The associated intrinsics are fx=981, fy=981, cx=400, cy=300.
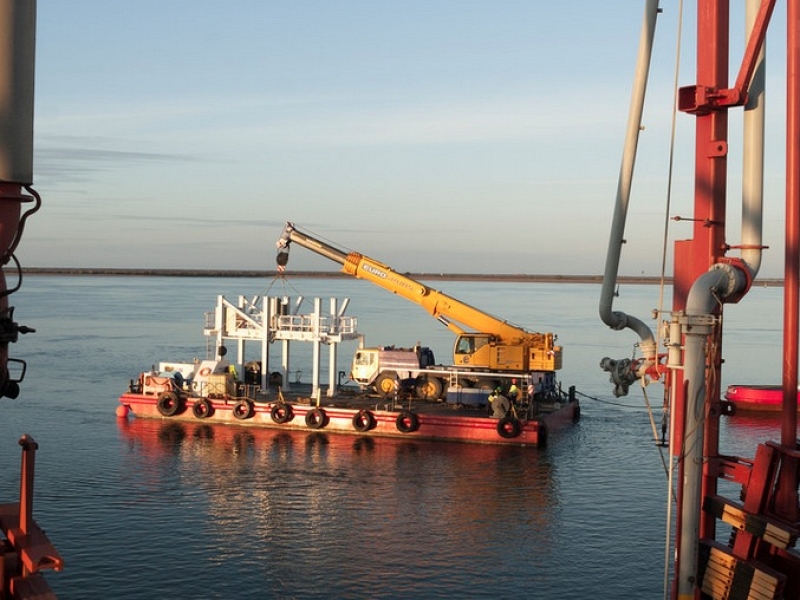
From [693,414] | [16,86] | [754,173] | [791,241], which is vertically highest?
[754,173]

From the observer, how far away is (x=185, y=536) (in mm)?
27641

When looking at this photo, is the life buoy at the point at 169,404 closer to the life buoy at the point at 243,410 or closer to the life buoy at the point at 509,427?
Result: the life buoy at the point at 243,410

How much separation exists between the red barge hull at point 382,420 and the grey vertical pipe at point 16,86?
31.5 meters

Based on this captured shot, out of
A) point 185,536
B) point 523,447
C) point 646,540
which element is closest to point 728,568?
point 646,540

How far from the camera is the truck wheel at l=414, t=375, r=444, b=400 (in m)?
44.7

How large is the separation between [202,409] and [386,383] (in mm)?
8385

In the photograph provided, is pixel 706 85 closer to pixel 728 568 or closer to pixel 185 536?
pixel 728 568

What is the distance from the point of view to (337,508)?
31125 mm

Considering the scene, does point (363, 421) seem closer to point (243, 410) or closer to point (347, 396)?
point (347, 396)

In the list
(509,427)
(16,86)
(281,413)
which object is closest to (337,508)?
(509,427)

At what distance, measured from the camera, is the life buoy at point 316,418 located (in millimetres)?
41969

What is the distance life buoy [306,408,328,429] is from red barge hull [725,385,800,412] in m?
25.3

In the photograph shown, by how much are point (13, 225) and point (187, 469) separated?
2771 centimetres

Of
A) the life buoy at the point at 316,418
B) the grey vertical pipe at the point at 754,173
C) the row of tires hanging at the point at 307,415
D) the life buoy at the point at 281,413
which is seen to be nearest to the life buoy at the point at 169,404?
the row of tires hanging at the point at 307,415
